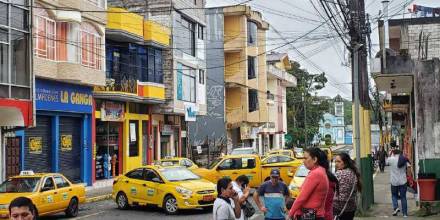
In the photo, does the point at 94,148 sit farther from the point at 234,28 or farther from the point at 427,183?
the point at 234,28

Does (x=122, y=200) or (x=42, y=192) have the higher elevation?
(x=42, y=192)

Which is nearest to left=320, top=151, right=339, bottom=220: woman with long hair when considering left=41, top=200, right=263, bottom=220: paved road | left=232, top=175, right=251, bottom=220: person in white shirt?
left=232, top=175, right=251, bottom=220: person in white shirt

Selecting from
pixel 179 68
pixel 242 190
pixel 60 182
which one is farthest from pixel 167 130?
pixel 242 190

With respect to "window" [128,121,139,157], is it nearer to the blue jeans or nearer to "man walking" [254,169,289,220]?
the blue jeans

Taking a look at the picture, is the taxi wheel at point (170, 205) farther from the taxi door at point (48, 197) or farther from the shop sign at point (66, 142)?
the shop sign at point (66, 142)

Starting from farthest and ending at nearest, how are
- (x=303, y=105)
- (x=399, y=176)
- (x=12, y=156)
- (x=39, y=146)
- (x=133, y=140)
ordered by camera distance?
(x=303, y=105)
(x=133, y=140)
(x=39, y=146)
(x=12, y=156)
(x=399, y=176)

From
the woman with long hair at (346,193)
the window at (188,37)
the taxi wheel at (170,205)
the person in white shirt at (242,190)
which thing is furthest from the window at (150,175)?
the window at (188,37)

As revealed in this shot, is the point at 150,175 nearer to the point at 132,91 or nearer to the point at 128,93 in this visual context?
the point at 128,93

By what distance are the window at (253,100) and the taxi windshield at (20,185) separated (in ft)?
130

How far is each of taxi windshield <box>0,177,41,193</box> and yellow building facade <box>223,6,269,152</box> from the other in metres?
36.5

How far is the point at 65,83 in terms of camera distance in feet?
91.5

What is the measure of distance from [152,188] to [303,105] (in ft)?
206

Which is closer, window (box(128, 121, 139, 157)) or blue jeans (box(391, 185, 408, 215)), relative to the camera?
blue jeans (box(391, 185, 408, 215))

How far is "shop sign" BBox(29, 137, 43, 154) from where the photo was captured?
85.5ft
